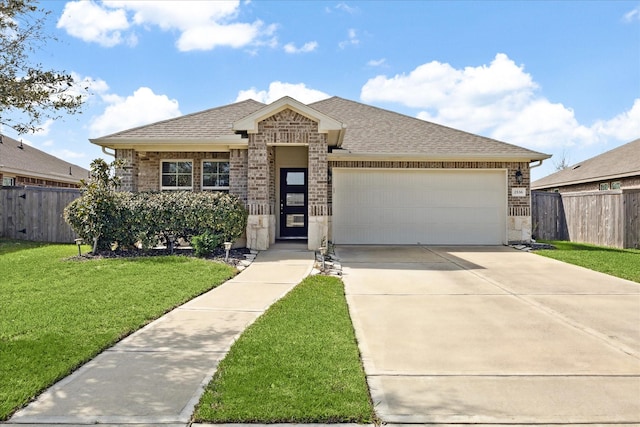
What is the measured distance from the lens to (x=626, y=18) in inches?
404

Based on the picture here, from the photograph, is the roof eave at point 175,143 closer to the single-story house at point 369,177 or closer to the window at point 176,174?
the single-story house at point 369,177

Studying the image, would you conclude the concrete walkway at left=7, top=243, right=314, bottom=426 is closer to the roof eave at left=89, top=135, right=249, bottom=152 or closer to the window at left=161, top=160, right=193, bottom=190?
the roof eave at left=89, top=135, right=249, bottom=152

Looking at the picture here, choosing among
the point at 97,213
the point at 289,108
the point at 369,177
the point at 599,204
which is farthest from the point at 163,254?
the point at 599,204

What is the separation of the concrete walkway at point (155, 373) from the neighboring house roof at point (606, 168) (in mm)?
17057

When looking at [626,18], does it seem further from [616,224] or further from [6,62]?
[6,62]

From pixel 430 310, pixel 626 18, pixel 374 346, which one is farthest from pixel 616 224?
pixel 374 346

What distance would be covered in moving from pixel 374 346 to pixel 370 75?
461 inches

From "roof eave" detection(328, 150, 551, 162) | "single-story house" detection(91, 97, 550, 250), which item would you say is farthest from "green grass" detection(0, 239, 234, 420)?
"roof eave" detection(328, 150, 551, 162)

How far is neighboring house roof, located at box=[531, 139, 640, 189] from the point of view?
16.7m

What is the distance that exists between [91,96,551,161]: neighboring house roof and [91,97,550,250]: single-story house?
0.04m

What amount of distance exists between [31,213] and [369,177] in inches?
432

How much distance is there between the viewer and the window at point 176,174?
12977mm

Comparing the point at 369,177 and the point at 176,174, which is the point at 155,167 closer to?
the point at 176,174

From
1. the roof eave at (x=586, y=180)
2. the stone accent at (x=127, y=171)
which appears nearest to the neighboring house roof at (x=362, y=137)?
the stone accent at (x=127, y=171)
